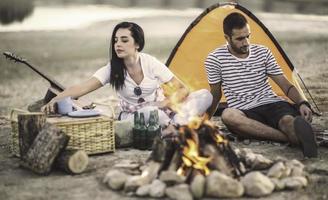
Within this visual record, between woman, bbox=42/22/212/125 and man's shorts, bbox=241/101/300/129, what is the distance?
46 cm

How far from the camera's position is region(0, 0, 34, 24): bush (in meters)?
17.5

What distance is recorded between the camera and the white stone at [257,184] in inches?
179

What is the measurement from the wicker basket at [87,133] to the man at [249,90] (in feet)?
3.89

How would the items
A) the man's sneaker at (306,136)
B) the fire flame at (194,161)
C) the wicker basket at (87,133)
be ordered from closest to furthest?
the fire flame at (194,161), the man's sneaker at (306,136), the wicker basket at (87,133)

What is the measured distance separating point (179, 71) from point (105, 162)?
256 centimetres

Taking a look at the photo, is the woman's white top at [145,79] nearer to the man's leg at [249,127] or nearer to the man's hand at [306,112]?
the man's leg at [249,127]

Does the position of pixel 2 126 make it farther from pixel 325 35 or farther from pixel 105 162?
pixel 325 35

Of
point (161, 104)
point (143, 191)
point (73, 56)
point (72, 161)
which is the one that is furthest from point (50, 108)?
point (73, 56)

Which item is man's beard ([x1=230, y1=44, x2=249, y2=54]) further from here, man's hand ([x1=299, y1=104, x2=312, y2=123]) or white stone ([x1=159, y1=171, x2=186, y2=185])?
white stone ([x1=159, y1=171, x2=186, y2=185])

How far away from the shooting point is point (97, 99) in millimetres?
8727

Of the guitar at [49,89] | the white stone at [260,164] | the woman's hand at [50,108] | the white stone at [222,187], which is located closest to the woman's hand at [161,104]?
the guitar at [49,89]

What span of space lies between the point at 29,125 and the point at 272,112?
2.31 m

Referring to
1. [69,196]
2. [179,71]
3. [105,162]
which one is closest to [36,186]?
[69,196]

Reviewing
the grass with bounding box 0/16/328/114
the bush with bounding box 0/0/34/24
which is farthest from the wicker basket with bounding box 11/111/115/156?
the bush with bounding box 0/0/34/24
